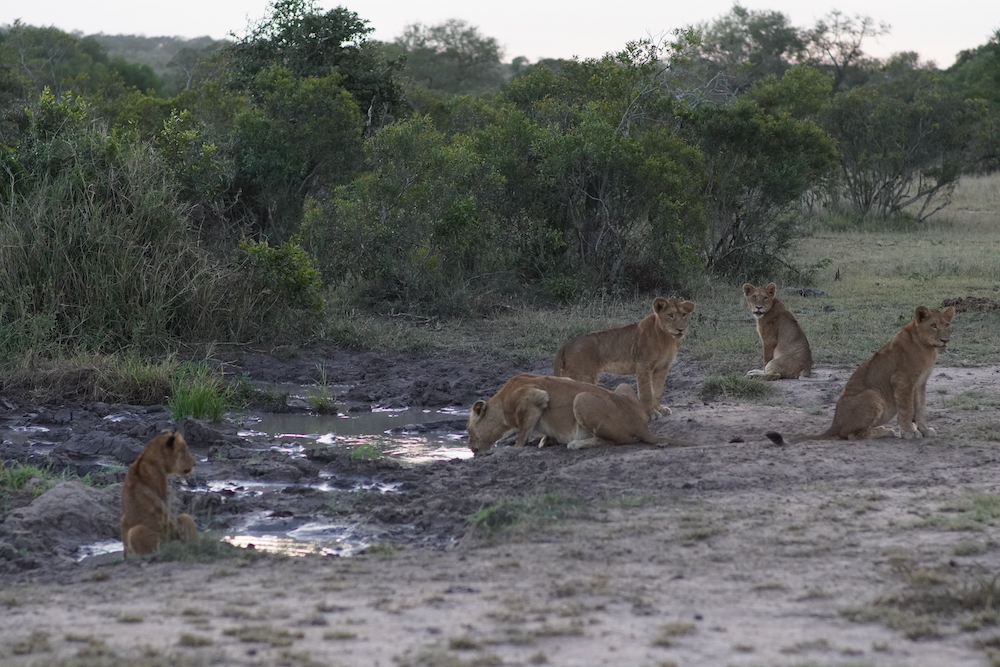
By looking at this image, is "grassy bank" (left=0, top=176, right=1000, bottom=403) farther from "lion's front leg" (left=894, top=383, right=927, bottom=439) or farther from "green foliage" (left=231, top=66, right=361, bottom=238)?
"lion's front leg" (left=894, top=383, right=927, bottom=439)

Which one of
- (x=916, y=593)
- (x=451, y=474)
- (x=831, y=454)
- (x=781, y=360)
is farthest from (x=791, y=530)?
(x=781, y=360)

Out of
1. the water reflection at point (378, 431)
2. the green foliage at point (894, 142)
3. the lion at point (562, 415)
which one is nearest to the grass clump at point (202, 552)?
the water reflection at point (378, 431)

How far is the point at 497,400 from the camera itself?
903 centimetres

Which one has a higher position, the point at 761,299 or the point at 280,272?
the point at 280,272

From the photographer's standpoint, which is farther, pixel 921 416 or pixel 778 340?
pixel 778 340

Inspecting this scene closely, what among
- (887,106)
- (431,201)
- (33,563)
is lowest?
(33,563)

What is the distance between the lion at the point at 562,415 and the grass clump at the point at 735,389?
6.83 ft

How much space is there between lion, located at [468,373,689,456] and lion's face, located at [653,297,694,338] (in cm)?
92

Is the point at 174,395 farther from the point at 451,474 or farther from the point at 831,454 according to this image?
the point at 831,454

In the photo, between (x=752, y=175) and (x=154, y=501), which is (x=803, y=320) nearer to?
(x=752, y=175)

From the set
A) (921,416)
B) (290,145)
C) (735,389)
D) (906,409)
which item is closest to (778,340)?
(735,389)

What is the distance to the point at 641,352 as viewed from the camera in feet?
32.4

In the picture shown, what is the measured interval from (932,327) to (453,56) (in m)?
47.0

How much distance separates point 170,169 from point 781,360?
23.7 feet
